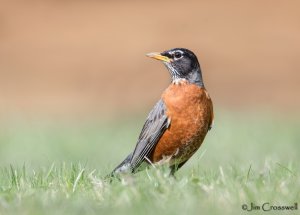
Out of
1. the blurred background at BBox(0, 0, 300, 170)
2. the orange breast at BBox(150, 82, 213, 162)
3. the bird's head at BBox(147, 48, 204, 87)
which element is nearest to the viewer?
the orange breast at BBox(150, 82, 213, 162)

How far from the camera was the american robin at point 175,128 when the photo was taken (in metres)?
7.43

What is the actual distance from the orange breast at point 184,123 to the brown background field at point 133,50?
1215cm

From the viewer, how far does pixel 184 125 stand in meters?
7.43

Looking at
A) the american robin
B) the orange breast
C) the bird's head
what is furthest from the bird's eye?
the orange breast

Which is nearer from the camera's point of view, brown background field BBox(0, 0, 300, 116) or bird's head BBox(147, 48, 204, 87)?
bird's head BBox(147, 48, 204, 87)

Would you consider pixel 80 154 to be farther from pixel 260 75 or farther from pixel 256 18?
pixel 256 18

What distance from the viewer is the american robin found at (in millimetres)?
7434

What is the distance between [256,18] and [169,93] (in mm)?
19770

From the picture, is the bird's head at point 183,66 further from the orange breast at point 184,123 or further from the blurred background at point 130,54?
the blurred background at point 130,54

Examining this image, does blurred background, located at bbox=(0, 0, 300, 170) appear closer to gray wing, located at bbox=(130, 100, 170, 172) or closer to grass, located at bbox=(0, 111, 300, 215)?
gray wing, located at bbox=(130, 100, 170, 172)

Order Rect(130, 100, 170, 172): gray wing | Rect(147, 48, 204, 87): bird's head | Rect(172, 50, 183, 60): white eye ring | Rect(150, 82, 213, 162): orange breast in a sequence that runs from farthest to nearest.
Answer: Rect(172, 50, 183, 60): white eye ring
Rect(147, 48, 204, 87): bird's head
Rect(130, 100, 170, 172): gray wing
Rect(150, 82, 213, 162): orange breast

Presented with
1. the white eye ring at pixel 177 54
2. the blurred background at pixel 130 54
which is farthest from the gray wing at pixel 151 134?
the blurred background at pixel 130 54

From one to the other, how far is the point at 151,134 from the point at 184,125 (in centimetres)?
34

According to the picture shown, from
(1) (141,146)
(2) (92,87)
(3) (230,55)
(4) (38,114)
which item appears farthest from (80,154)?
(3) (230,55)
